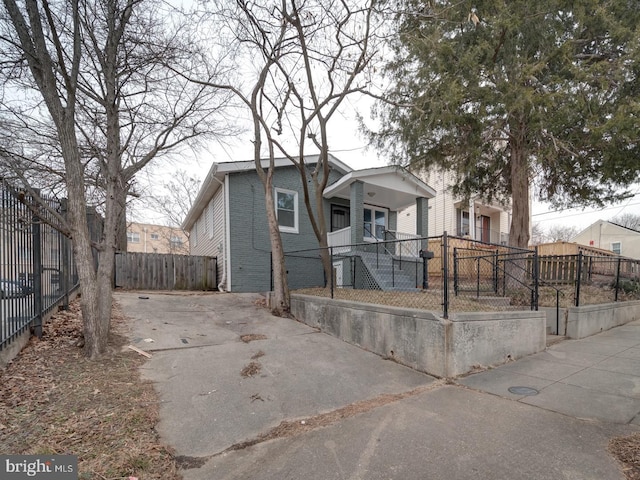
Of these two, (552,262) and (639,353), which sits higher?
(552,262)

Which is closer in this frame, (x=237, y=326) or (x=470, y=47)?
(x=237, y=326)

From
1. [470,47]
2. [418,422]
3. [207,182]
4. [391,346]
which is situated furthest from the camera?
[207,182]

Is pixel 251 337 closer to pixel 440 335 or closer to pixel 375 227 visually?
pixel 440 335

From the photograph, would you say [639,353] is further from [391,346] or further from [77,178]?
[77,178]

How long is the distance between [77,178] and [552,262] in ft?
39.5

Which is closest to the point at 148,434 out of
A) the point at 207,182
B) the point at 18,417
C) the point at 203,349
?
the point at 18,417

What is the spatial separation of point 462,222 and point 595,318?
13.5 meters

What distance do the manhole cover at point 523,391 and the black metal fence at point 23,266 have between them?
5966mm

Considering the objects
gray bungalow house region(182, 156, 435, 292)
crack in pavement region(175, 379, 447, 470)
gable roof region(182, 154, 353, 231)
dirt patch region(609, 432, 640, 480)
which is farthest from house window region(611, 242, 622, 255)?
dirt patch region(609, 432, 640, 480)

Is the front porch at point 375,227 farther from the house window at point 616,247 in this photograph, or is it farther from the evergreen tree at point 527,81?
the house window at point 616,247

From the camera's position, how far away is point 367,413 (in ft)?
12.1

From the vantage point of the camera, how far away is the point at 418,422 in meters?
3.45

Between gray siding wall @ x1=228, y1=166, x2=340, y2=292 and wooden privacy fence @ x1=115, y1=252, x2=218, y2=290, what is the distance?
2110 mm

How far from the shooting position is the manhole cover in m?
4.13
